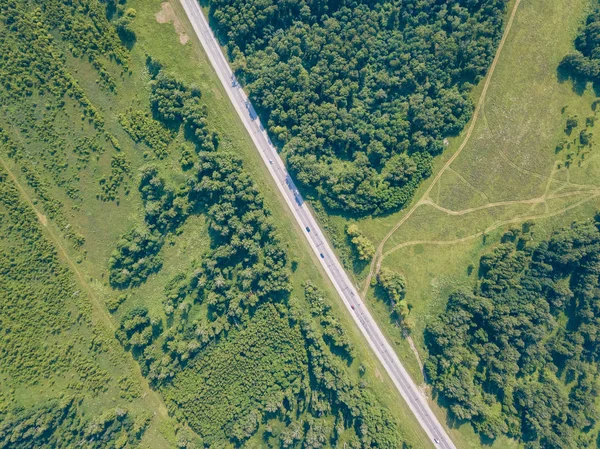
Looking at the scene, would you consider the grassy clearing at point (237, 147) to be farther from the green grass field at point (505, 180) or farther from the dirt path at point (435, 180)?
the dirt path at point (435, 180)

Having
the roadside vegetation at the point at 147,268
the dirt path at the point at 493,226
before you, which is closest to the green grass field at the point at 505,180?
the dirt path at the point at 493,226

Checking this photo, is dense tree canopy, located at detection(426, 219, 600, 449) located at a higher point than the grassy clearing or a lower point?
lower

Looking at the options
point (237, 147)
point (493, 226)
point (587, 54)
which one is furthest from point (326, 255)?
point (587, 54)

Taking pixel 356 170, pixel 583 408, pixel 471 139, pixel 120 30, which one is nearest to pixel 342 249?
pixel 356 170

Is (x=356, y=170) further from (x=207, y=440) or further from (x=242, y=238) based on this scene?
(x=207, y=440)

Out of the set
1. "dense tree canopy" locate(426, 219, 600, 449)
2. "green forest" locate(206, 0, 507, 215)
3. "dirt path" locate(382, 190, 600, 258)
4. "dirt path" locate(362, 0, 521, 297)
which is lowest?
"dense tree canopy" locate(426, 219, 600, 449)

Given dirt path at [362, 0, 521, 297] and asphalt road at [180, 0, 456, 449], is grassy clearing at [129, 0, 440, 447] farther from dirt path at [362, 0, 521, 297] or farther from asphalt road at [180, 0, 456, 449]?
dirt path at [362, 0, 521, 297]

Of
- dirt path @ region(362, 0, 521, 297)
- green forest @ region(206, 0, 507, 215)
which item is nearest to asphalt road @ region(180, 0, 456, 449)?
green forest @ region(206, 0, 507, 215)
